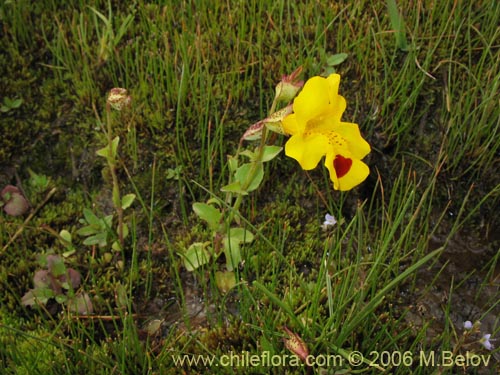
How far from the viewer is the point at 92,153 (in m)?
2.15

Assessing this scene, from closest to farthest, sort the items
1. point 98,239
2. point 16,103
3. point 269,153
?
point 269,153 < point 98,239 < point 16,103

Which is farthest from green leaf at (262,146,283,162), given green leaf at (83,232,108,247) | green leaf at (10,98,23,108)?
green leaf at (10,98,23,108)

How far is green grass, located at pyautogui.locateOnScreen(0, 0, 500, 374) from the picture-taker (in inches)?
67.5

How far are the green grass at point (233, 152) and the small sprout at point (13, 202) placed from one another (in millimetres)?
56

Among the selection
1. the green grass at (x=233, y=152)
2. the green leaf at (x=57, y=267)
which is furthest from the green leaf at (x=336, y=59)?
the green leaf at (x=57, y=267)

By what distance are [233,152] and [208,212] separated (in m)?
0.42

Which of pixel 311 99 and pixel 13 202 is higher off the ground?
pixel 311 99

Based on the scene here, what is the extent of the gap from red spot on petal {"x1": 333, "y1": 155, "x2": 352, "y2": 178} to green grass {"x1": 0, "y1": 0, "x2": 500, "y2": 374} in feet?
0.88

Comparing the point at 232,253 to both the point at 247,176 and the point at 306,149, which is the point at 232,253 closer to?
the point at 247,176

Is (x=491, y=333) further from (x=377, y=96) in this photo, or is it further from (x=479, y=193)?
(x=377, y=96)

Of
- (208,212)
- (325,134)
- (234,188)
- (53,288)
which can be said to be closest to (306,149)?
(325,134)

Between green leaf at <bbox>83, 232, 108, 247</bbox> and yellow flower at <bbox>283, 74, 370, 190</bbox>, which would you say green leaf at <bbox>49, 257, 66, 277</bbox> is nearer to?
green leaf at <bbox>83, 232, 108, 247</bbox>

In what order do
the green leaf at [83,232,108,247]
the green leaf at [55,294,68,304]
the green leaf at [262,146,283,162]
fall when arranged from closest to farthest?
the green leaf at [262,146,283,162], the green leaf at [55,294,68,304], the green leaf at [83,232,108,247]

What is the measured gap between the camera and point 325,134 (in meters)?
1.44
